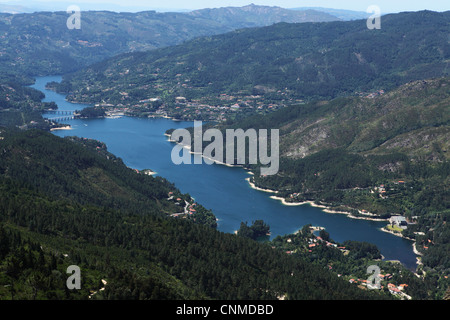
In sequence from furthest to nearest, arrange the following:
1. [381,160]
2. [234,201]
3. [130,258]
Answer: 1. [381,160]
2. [234,201]
3. [130,258]

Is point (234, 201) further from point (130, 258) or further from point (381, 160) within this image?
point (130, 258)

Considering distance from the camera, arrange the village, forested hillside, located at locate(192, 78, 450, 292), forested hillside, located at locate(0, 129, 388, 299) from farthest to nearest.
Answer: forested hillside, located at locate(192, 78, 450, 292) → the village → forested hillside, located at locate(0, 129, 388, 299)

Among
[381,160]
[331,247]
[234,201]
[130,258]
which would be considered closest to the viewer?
[130,258]

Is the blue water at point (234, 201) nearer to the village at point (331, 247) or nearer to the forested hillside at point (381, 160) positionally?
the forested hillside at point (381, 160)

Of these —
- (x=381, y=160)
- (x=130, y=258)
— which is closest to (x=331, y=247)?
(x=130, y=258)

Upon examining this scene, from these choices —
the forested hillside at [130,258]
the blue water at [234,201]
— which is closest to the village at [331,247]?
the forested hillside at [130,258]

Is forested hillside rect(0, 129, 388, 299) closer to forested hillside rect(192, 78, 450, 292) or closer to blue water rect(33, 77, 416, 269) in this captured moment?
blue water rect(33, 77, 416, 269)

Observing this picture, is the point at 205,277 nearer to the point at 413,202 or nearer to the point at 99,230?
the point at 99,230

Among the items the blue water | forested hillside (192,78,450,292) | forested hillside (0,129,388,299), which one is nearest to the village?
forested hillside (0,129,388,299)

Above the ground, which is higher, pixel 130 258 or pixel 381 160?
pixel 130 258
